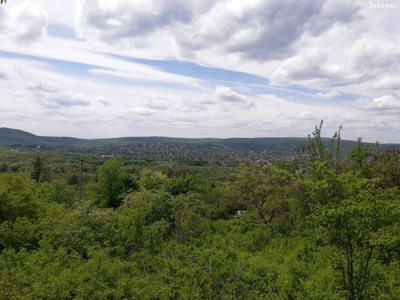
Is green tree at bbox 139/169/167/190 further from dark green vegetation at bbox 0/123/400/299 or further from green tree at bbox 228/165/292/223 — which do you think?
green tree at bbox 228/165/292/223

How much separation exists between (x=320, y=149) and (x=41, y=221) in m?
16.8

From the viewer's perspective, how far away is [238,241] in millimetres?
17750

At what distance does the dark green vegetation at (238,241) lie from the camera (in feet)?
28.2

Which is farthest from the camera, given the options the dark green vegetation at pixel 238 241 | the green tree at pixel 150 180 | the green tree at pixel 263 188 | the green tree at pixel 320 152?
the green tree at pixel 150 180

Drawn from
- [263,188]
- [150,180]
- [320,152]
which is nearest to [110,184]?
[150,180]

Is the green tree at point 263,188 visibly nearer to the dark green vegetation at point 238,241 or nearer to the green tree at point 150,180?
the dark green vegetation at point 238,241

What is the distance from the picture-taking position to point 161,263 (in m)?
14.5

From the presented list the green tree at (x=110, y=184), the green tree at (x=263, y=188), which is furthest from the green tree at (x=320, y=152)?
the green tree at (x=110, y=184)

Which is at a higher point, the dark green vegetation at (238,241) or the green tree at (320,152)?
the green tree at (320,152)

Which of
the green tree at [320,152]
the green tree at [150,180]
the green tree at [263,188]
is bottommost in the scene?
the green tree at [150,180]

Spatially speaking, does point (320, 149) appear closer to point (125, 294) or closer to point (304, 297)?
point (304, 297)

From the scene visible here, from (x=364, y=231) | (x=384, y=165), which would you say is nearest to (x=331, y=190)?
(x=364, y=231)

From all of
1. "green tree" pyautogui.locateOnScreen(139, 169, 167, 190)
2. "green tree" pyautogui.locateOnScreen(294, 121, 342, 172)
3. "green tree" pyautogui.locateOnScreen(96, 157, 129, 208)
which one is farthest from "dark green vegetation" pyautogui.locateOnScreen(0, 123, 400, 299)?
"green tree" pyautogui.locateOnScreen(139, 169, 167, 190)

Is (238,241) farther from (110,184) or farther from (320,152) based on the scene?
(110,184)
